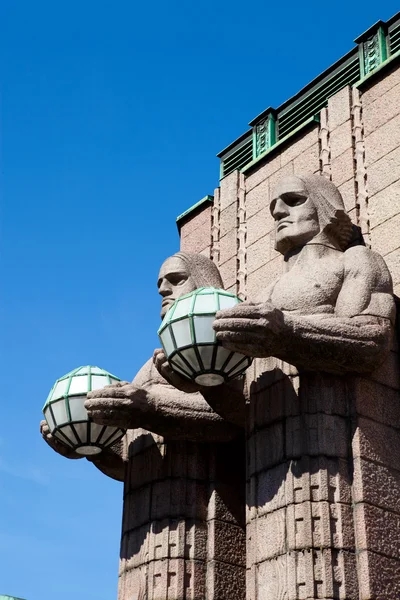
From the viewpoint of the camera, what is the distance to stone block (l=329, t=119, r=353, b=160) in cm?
1210

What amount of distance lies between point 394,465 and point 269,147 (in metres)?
5.14

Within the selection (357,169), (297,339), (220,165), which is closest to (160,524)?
(297,339)

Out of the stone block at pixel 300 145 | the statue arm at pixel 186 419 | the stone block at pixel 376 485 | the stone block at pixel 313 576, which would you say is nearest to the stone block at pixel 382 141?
the stone block at pixel 300 145

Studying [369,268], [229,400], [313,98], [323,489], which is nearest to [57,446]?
[229,400]

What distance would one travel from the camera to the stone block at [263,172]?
1306cm

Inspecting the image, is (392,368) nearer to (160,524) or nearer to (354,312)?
(354,312)

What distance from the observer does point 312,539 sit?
886 cm

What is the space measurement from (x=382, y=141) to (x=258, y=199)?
194 cm

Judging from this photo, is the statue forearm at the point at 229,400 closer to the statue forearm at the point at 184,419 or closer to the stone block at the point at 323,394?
the statue forearm at the point at 184,419

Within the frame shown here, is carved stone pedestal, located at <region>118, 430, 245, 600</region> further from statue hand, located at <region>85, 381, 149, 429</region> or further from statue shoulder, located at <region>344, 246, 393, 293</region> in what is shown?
statue shoulder, located at <region>344, 246, 393, 293</region>

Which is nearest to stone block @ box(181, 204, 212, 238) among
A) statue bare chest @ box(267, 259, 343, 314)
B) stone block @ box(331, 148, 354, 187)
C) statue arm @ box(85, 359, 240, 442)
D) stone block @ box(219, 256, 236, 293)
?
stone block @ box(219, 256, 236, 293)

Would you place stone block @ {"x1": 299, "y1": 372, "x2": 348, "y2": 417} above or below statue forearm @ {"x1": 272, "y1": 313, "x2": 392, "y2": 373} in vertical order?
below

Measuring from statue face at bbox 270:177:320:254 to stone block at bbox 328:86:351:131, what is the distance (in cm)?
179

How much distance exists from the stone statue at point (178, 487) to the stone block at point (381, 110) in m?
2.71
